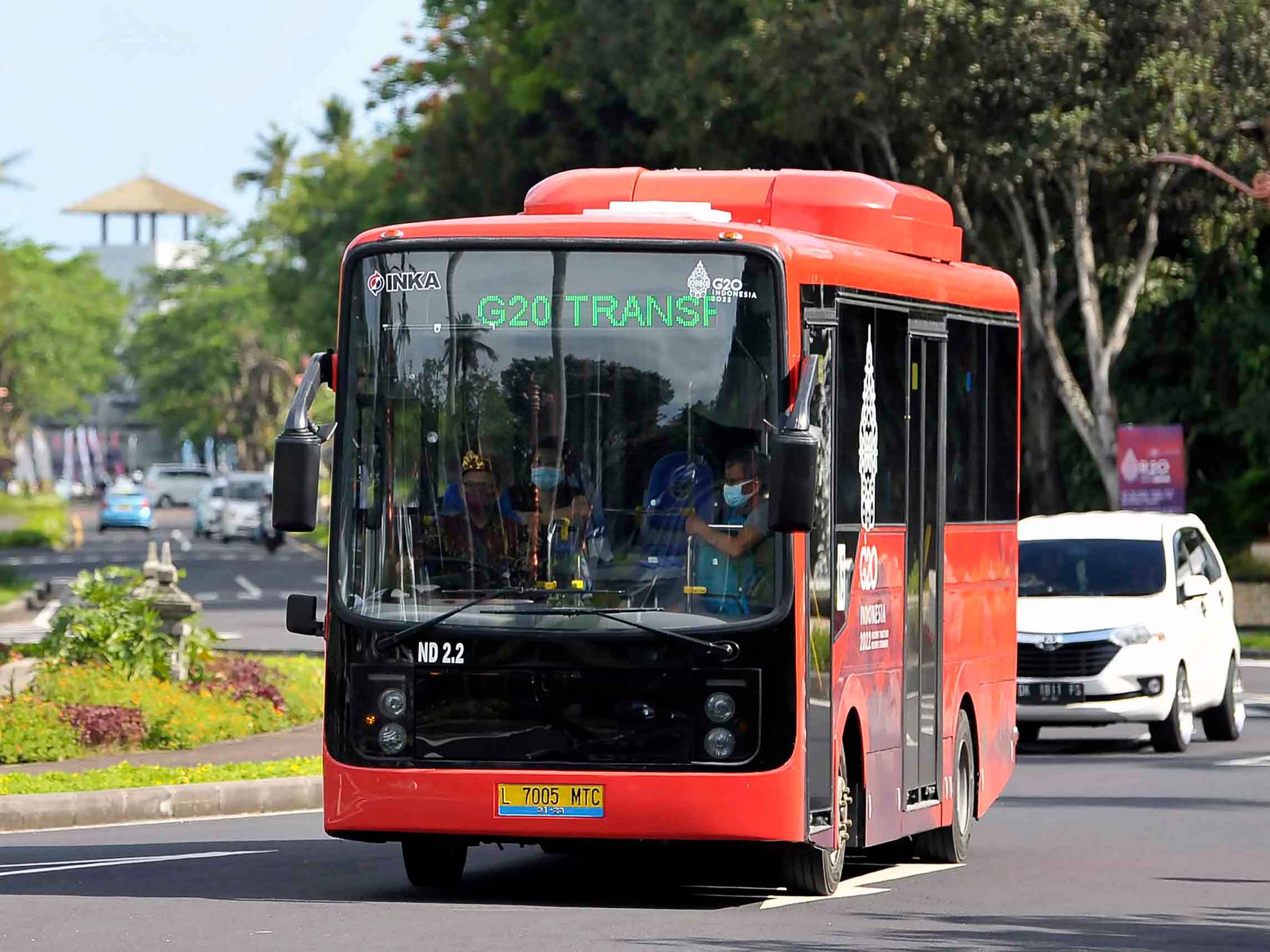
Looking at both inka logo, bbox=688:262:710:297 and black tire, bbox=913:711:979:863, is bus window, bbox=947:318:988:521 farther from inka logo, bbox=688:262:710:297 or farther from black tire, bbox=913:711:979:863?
inka logo, bbox=688:262:710:297

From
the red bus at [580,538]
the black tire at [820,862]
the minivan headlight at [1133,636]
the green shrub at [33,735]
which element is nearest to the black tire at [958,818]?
the black tire at [820,862]

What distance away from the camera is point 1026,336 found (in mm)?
43375

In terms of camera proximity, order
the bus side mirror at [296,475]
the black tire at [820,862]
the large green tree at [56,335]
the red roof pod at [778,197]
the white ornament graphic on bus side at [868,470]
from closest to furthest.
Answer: the bus side mirror at [296,475] → the black tire at [820,862] → the white ornament graphic on bus side at [868,470] → the red roof pod at [778,197] → the large green tree at [56,335]

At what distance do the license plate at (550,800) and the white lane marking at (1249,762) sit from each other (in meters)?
9.56

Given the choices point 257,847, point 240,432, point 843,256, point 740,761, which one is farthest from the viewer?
point 240,432

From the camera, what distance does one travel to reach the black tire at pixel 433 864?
12.6m

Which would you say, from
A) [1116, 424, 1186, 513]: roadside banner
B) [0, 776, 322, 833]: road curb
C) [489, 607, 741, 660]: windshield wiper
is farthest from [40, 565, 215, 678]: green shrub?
[1116, 424, 1186, 513]: roadside banner

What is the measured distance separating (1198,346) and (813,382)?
110 ft

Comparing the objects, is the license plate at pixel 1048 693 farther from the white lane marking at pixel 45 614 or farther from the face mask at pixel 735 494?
the white lane marking at pixel 45 614

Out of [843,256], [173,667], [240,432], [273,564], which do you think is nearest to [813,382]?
[843,256]

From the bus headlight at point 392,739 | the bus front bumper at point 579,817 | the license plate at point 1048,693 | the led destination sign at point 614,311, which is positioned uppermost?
the led destination sign at point 614,311

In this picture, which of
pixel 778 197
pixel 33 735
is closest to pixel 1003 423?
pixel 778 197

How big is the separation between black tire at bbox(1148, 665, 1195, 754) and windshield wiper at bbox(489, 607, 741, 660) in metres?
10.2

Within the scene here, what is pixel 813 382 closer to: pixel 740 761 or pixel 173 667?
pixel 740 761
